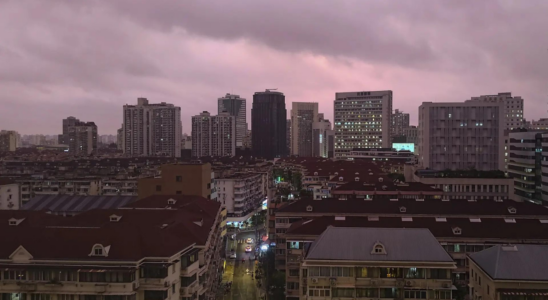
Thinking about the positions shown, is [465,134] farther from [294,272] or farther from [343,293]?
[343,293]

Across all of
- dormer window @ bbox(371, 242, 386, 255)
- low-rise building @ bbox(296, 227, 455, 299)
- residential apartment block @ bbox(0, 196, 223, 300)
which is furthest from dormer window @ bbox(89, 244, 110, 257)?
dormer window @ bbox(371, 242, 386, 255)

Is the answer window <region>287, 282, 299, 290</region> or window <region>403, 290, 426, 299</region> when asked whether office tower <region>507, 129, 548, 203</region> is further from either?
window <region>403, 290, 426, 299</region>

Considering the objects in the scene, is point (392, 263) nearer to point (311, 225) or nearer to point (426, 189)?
point (311, 225)

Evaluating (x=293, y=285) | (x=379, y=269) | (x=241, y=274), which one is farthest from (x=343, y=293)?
(x=241, y=274)

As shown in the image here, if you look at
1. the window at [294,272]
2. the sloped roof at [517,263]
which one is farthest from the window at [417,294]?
the window at [294,272]

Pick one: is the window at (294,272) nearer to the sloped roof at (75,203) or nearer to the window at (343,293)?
the window at (343,293)

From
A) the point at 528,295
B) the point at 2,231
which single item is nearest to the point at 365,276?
the point at 528,295
